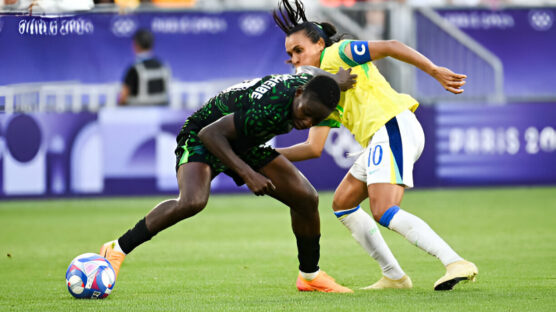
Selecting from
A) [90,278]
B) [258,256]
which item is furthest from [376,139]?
[258,256]

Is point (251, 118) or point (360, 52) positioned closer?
point (251, 118)

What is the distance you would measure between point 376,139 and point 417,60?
2.42ft

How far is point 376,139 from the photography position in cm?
737

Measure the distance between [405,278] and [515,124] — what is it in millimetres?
11677

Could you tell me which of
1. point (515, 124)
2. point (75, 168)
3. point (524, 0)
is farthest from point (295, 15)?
point (524, 0)

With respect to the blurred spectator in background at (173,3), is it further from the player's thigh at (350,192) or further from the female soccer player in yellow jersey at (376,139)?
the player's thigh at (350,192)

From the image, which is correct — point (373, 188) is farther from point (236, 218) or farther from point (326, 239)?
point (236, 218)

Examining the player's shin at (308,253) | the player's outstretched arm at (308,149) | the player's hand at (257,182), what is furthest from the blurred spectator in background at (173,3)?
the player's hand at (257,182)

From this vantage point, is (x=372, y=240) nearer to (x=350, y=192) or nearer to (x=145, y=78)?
(x=350, y=192)

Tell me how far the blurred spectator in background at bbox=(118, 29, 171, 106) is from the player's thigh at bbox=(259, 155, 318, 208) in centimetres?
1226

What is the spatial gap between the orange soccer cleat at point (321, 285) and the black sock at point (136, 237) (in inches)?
48.8

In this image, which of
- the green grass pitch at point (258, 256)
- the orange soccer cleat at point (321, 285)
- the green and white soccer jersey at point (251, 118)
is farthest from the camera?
the orange soccer cleat at point (321, 285)

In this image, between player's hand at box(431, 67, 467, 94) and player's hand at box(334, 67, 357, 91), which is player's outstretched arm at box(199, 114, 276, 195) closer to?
player's hand at box(334, 67, 357, 91)

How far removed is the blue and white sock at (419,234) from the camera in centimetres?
692
